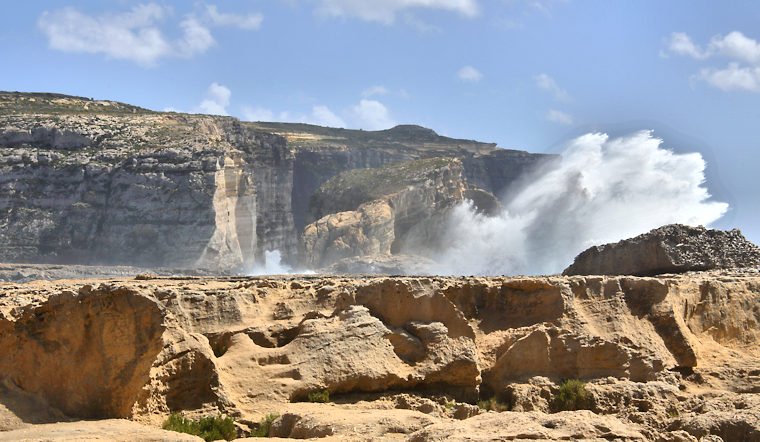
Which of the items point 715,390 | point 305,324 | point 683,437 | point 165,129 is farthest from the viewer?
point 165,129

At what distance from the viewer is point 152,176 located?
57.0 meters

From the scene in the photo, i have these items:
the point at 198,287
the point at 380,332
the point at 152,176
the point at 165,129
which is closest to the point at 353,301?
the point at 380,332

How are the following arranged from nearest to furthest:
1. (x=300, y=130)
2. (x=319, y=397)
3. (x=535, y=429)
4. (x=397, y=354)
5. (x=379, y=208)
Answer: (x=535, y=429) → (x=319, y=397) → (x=397, y=354) → (x=379, y=208) → (x=300, y=130)

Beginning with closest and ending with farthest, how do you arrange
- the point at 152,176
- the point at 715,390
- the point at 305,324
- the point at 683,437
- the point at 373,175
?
the point at 683,437 < the point at 305,324 < the point at 715,390 < the point at 152,176 < the point at 373,175

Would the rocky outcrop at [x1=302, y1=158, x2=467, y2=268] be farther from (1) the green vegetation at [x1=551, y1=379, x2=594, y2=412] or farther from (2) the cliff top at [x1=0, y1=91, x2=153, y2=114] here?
(1) the green vegetation at [x1=551, y1=379, x2=594, y2=412]

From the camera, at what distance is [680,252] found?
2469 centimetres

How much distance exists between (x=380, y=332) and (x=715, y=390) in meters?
6.20

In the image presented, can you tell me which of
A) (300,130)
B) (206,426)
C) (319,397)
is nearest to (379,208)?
(300,130)

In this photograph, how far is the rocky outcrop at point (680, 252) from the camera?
24.6 metres

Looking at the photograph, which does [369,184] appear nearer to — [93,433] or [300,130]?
[300,130]

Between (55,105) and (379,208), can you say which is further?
(379,208)

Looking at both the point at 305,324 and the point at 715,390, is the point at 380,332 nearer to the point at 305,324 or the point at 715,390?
the point at 305,324

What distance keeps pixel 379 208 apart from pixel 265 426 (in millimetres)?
55194

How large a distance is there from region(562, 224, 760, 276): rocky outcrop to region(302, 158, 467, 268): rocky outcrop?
40.6m
